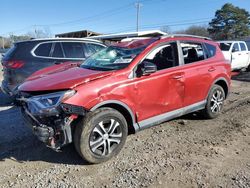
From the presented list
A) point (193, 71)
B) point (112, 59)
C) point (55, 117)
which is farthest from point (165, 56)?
point (55, 117)

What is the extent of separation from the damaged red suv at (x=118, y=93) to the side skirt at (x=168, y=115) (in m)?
0.02

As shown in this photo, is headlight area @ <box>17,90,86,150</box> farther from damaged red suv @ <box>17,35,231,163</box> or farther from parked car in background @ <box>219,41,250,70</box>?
parked car in background @ <box>219,41,250,70</box>

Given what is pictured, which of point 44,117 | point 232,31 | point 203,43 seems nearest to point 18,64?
point 44,117

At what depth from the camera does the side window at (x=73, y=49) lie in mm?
7518

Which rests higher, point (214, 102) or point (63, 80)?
point (63, 80)

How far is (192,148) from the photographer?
4512mm

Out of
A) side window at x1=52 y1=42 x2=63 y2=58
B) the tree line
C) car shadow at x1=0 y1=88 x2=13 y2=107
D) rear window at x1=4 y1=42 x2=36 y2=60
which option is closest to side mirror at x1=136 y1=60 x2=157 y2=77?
side window at x1=52 y1=42 x2=63 y2=58

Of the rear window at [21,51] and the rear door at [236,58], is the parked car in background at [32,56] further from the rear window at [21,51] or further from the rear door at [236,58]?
Result: the rear door at [236,58]

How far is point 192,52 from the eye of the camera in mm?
5500

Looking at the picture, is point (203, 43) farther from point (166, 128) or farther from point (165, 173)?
point (165, 173)

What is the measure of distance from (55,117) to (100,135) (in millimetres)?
687

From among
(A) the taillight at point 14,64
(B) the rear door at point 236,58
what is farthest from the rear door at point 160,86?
(B) the rear door at point 236,58

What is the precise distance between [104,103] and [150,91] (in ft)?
2.92

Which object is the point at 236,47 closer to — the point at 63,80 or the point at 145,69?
the point at 145,69
